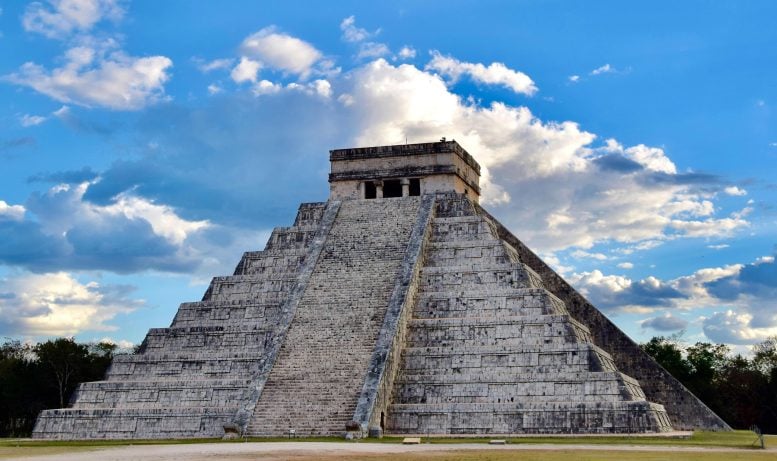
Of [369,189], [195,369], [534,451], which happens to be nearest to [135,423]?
[195,369]

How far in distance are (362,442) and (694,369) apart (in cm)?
2331

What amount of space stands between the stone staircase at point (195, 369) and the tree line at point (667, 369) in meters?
11.9

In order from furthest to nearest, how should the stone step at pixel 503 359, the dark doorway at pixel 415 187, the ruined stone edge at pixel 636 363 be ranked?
the dark doorway at pixel 415 187
the ruined stone edge at pixel 636 363
the stone step at pixel 503 359

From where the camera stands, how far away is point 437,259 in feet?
85.1

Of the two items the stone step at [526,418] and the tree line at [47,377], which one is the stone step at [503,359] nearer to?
the stone step at [526,418]

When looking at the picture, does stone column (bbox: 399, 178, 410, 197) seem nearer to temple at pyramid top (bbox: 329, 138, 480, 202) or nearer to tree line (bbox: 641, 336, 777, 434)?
temple at pyramid top (bbox: 329, 138, 480, 202)

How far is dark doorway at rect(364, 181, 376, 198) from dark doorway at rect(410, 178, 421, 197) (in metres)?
1.26

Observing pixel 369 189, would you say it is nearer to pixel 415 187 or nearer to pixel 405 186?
pixel 405 186

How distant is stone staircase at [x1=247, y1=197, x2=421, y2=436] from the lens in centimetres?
2045

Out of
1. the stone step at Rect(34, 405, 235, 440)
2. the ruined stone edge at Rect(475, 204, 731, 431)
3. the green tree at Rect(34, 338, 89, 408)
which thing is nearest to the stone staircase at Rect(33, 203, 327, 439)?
the stone step at Rect(34, 405, 235, 440)

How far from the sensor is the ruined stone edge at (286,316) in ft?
67.8

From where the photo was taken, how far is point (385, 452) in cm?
1505

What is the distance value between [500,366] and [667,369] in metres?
17.3

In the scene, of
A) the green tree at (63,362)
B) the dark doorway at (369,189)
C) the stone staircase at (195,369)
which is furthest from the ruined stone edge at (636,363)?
the green tree at (63,362)
